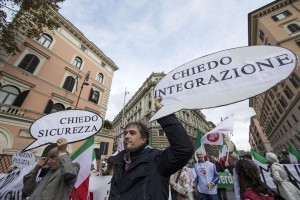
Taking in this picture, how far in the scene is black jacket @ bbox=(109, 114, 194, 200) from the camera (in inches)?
55.6

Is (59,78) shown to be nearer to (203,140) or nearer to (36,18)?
(36,18)

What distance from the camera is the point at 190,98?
174 cm

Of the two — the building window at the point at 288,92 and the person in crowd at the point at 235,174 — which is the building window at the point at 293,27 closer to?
the building window at the point at 288,92

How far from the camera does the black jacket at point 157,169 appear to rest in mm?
1411

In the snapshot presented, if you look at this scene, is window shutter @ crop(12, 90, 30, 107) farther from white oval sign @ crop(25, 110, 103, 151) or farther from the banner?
white oval sign @ crop(25, 110, 103, 151)

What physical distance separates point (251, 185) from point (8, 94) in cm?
1649

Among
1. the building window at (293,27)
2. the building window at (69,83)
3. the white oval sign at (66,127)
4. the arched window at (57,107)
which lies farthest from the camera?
the building window at (293,27)

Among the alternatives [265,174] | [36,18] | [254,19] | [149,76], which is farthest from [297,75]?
[149,76]

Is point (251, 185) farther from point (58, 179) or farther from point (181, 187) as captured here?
point (58, 179)

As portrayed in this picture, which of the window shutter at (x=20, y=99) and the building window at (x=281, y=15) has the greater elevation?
the building window at (x=281, y=15)

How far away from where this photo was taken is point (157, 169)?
5.17 ft

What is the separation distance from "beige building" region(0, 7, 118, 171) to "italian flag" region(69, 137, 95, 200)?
12057 millimetres

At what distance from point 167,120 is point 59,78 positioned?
18.3m

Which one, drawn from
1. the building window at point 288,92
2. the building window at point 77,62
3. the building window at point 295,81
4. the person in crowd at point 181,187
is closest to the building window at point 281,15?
the building window at point 295,81
